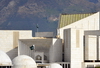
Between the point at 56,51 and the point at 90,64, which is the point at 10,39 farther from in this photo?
the point at 90,64

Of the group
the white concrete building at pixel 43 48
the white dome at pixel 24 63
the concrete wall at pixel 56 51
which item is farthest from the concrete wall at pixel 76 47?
the white dome at pixel 24 63

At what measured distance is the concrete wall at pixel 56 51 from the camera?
379 ft

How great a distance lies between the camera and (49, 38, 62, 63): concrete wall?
116m

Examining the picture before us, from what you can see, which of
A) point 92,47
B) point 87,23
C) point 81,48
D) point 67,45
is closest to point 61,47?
point 67,45

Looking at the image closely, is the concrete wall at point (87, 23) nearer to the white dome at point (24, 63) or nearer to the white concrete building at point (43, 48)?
the white concrete building at point (43, 48)

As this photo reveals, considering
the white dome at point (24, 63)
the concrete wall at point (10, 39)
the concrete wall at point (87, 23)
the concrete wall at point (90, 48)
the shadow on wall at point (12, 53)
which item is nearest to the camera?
the white dome at point (24, 63)

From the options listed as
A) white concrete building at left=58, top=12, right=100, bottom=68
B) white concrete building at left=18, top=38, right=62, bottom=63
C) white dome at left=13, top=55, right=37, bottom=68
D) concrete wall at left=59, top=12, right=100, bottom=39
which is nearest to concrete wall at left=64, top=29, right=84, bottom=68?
white concrete building at left=58, top=12, right=100, bottom=68

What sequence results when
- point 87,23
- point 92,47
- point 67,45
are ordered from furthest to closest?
point 87,23 < point 67,45 < point 92,47

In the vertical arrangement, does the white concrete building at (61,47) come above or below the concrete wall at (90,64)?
above

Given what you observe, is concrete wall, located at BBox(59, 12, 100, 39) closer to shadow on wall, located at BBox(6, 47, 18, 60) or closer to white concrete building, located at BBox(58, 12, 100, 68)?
white concrete building, located at BBox(58, 12, 100, 68)

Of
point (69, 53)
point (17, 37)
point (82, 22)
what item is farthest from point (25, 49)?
point (82, 22)

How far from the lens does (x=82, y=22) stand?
436 feet

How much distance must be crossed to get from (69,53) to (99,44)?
7643 mm

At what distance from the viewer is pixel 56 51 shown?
381ft
